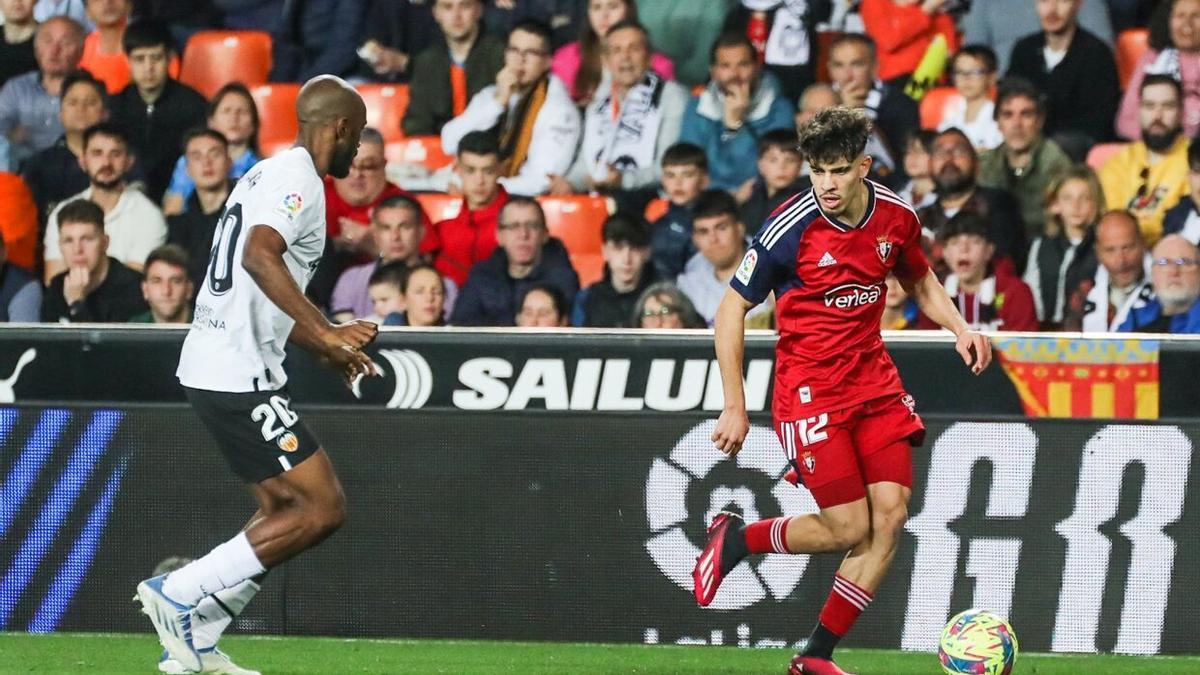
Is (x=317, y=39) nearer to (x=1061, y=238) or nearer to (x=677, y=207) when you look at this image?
(x=677, y=207)

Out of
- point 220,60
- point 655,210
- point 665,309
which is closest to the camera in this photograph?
point 665,309

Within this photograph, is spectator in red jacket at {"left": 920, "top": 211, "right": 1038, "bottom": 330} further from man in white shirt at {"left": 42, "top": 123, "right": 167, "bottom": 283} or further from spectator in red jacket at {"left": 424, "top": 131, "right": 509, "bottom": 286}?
man in white shirt at {"left": 42, "top": 123, "right": 167, "bottom": 283}

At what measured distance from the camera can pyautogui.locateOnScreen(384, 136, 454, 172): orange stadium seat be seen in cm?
1058

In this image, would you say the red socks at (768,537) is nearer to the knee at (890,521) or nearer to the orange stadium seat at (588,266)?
the knee at (890,521)

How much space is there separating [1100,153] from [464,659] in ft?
17.2

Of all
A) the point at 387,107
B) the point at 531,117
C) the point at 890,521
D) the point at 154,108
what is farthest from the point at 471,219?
the point at 890,521

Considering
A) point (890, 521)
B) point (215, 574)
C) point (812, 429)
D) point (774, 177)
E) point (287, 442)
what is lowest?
point (215, 574)

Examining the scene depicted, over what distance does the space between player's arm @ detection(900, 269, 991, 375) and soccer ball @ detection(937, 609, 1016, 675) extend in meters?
0.85

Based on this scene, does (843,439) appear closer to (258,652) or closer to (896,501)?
(896,501)

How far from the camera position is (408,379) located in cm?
693

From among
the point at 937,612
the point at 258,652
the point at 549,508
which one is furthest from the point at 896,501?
the point at 258,652

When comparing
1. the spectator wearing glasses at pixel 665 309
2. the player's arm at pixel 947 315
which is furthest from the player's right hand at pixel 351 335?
the spectator wearing glasses at pixel 665 309

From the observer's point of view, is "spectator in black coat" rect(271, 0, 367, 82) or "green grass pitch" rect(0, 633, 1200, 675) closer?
"green grass pitch" rect(0, 633, 1200, 675)

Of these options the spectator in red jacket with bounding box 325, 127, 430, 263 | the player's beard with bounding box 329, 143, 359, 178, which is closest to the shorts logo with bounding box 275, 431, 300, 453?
the player's beard with bounding box 329, 143, 359, 178
